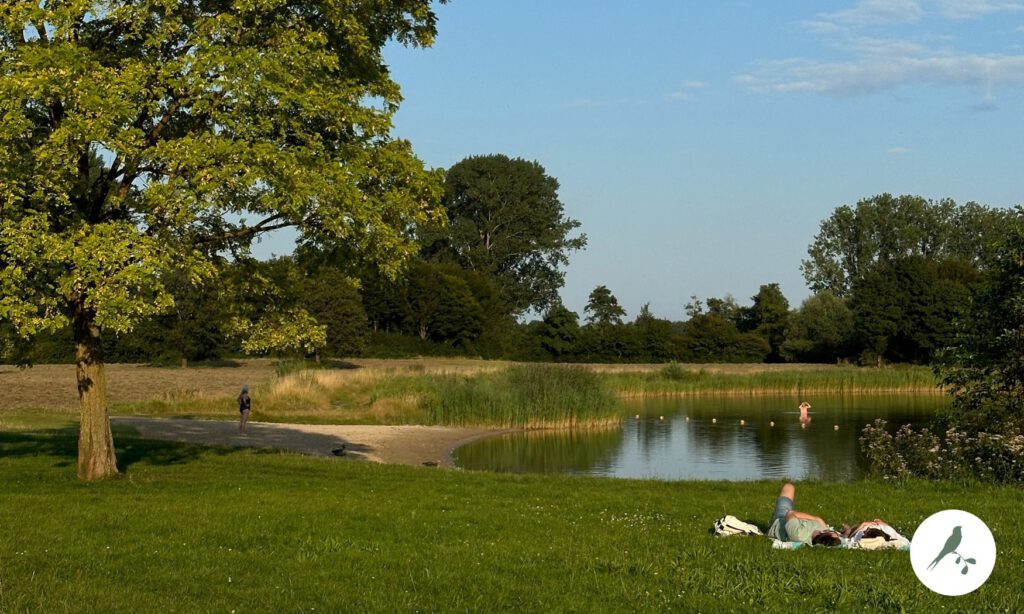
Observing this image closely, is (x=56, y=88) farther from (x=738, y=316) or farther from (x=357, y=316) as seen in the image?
(x=738, y=316)

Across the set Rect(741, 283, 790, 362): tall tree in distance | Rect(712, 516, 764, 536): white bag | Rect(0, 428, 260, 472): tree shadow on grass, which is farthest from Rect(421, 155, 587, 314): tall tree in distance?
Rect(712, 516, 764, 536): white bag

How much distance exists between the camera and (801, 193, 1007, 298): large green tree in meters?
135

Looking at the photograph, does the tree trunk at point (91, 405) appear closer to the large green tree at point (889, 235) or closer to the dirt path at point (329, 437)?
the dirt path at point (329, 437)

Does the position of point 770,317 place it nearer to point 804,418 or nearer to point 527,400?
point 804,418

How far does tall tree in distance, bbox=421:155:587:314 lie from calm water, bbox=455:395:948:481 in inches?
2493

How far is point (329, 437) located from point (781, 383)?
4496 centimetres

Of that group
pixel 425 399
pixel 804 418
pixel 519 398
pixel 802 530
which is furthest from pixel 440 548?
pixel 804 418

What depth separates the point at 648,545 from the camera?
13.6 metres

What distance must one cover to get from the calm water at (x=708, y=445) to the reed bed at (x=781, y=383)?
9.51 metres

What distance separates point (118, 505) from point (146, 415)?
3173 centimetres

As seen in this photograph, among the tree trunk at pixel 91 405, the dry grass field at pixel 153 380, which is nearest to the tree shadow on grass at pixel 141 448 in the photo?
the tree trunk at pixel 91 405

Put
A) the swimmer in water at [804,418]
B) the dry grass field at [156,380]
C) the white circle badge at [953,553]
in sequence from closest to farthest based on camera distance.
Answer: the white circle badge at [953,553] < the swimmer in water at [804,418] < the dry grass field at [156,380]

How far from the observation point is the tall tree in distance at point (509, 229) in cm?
12494

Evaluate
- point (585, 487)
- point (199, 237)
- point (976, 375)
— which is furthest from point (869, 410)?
point (199, 237)
